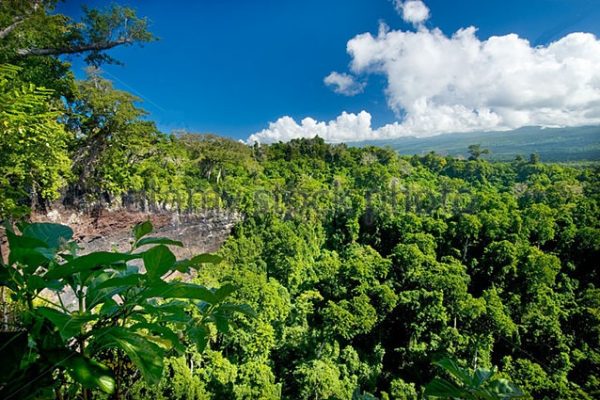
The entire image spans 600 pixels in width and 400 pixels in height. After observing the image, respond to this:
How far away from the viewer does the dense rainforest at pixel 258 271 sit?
1.78 ft

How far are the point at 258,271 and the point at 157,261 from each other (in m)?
18.4

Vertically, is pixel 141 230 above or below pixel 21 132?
below

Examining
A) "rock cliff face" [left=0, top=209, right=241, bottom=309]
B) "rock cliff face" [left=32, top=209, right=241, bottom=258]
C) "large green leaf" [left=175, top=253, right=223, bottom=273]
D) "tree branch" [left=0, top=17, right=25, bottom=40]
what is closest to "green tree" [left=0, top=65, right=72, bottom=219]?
"tree branch" [left=0, top=17, right=25, bottom=40]

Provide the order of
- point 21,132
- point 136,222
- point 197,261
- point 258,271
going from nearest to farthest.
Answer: point 197,261
point 21,132
point 136,222
point 258,271

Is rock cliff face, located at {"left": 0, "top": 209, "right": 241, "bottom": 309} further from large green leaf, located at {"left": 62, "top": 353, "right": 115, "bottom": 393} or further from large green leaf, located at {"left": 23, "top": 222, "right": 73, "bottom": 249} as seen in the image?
large green leaf, located at {"left": 62, "top": 353, "right": 115, "bottom": 393}

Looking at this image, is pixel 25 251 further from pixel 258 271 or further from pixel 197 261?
pixel 258 271

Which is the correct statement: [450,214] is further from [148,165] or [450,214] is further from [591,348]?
[148,165]

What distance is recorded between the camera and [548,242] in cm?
2045

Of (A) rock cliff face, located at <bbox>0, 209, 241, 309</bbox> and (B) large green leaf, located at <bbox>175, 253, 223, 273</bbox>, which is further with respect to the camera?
(A) rock cliff face, located at <bbox>0, 209, 241, 309</bbox>

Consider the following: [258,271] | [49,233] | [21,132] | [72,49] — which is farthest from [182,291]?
[258,271]

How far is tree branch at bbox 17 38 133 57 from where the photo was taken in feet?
14.8

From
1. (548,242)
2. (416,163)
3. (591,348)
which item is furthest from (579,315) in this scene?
(416,163)

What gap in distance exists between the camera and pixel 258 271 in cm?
1834

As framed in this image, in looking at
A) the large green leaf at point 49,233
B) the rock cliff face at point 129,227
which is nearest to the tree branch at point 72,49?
the rock cliff face at point 129,227
